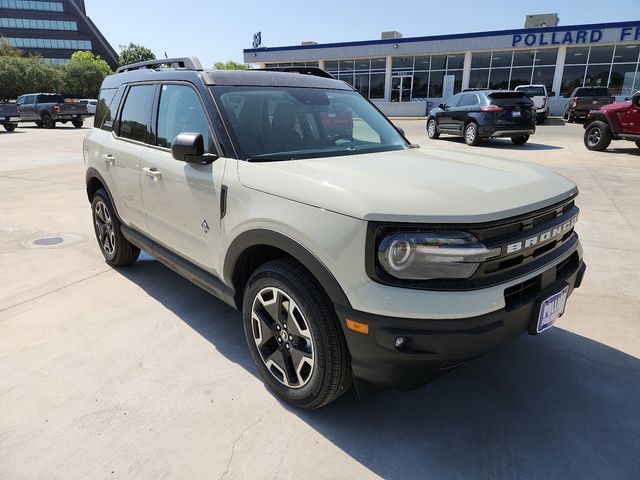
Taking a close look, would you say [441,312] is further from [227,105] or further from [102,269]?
[102,269]

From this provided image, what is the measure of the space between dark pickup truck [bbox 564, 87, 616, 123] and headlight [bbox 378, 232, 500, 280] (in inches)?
972

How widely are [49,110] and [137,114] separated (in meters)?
26.2

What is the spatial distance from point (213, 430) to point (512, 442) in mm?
1547

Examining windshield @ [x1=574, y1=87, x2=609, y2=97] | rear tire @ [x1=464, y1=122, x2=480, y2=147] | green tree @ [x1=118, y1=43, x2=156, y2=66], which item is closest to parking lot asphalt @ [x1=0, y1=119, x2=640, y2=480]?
rear tire @ [x1=464, y1=122, x2=480, y2=147]

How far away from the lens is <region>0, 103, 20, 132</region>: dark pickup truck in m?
23.5

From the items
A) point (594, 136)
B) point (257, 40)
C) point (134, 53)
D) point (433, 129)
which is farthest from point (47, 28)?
point (594, 136)

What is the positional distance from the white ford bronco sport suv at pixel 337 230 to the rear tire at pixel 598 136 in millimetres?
11554

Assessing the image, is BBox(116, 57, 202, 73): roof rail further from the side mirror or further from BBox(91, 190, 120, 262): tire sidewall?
BBox(91, 190, 120, 262): tire sidewall

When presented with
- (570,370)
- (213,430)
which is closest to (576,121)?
(570,370)

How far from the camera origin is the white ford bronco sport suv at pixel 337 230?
193 centimetres

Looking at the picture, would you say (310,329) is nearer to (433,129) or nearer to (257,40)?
(433,129)

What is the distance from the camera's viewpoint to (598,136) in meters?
12.7

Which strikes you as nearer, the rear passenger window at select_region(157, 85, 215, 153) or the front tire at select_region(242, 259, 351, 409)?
the front tire at select_region(242, 259, 351, 409)

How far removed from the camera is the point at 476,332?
75.5 inches
